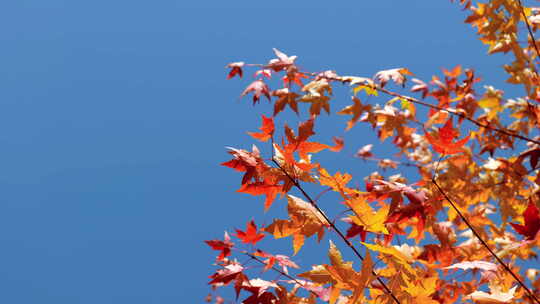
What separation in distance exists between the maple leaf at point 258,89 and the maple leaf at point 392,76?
0.74m

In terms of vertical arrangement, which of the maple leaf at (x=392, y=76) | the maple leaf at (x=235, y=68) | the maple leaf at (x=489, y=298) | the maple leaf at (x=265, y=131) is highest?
the maple leaf at (x=235, y=68)

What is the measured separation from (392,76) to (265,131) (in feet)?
5.27

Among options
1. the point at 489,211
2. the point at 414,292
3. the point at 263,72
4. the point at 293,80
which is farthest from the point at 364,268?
the point at 489,211

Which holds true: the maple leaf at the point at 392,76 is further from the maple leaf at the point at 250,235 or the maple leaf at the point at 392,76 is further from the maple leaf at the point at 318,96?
the maple leaf at the point at 250,235

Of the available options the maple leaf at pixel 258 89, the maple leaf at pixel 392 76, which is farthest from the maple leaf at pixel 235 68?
the maple leaf at pixel 392 76

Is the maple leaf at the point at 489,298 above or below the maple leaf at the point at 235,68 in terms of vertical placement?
below

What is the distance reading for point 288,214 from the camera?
1.44 metres

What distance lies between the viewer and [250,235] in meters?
1.96

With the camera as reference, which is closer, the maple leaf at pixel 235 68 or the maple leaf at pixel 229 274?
the maple leaf at pixel 229 274

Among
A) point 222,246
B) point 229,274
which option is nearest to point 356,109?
point 222,246

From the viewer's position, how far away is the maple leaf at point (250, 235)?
1948 millimetres

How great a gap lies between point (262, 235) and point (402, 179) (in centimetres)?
364

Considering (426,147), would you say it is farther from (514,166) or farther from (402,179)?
→ (514,166)

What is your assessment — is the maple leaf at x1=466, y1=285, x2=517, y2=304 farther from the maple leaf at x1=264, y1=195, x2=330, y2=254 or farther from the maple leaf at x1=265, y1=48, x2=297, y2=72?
the maple leaf at x1=265, y1=48, x2=297, y2=72
